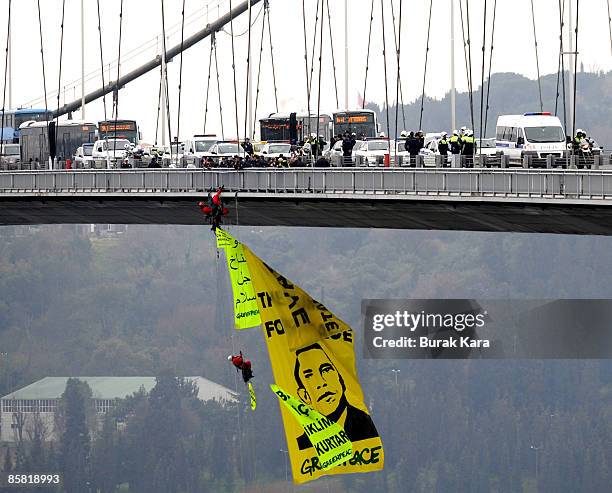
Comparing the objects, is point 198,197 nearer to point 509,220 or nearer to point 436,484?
point 509,220

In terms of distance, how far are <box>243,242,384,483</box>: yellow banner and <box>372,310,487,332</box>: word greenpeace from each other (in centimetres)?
13057

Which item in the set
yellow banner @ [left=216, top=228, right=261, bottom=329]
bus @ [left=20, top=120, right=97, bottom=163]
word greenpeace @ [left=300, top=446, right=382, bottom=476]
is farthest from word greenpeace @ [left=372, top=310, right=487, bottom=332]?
word greenpeace @ [left=300, top=446, right=382, bottom=476]

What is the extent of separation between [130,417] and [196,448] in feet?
27.8

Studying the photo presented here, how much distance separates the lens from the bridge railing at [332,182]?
57.0m

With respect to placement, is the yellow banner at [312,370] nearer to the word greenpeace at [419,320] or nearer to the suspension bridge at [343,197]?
the suspension bridge at [343,197]

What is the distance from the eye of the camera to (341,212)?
7362cm

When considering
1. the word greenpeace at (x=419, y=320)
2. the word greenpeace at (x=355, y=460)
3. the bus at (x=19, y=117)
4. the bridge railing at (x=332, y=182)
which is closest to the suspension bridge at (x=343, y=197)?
the bridge railing at (x=332, y=182)

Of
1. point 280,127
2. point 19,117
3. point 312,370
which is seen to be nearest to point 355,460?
point 312,370

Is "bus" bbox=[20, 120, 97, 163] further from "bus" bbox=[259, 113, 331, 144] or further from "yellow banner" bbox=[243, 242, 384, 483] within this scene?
"yellow banner" bbox=[243, 242, 384, 483]

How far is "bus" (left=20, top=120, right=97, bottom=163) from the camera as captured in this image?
11200 centimetres

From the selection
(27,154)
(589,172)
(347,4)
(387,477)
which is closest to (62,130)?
(27,154)

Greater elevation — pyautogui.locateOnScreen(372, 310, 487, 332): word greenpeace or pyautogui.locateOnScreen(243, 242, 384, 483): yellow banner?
pyautogui.locateOnScreen(243, 242, 384, 483): yellow banner

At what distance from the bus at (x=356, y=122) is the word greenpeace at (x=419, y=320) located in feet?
207

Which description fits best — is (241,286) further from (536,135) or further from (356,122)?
(356,122)
